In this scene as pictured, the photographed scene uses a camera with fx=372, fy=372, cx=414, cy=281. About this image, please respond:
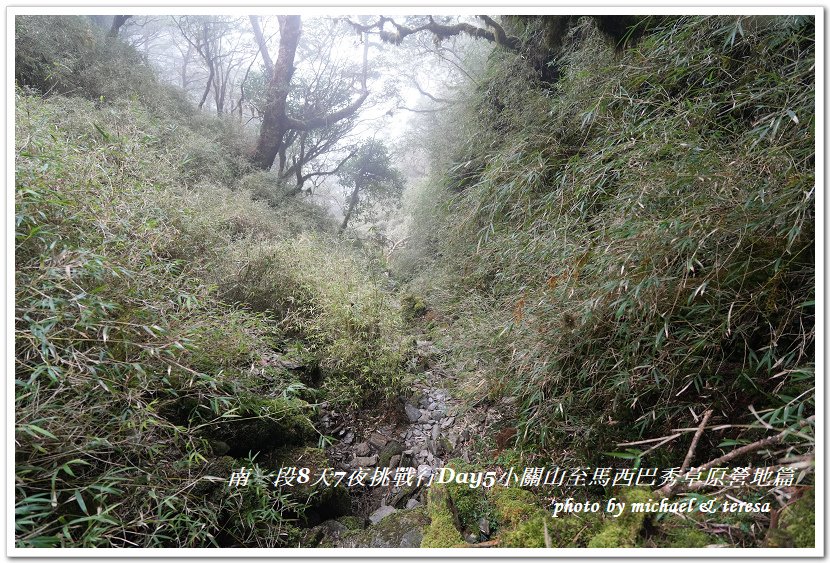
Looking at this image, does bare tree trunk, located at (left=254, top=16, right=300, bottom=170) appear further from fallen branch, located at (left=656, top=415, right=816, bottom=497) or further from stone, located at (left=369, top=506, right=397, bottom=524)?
fallen branch, located at (left=656, top=415, right=816, bottom=497)

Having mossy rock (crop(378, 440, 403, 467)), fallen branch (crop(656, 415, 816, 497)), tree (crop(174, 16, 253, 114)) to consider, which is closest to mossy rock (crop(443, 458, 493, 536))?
fallen branch (crop(656, 415, 816, 497))

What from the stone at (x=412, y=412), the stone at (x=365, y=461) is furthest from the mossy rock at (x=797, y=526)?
the stone at (x=412, y=412)

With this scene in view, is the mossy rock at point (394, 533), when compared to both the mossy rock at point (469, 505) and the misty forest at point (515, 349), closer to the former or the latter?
the misty forest at point (515, 349)

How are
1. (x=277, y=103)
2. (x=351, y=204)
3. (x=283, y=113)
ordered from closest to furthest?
(x=277, y=103) → (x=283, y=113) → (x=351, y=204)

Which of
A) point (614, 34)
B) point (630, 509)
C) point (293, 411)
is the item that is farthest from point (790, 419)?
point (614, 34)

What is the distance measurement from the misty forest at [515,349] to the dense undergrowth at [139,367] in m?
0.01

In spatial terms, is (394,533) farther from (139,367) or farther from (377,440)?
(139,367)

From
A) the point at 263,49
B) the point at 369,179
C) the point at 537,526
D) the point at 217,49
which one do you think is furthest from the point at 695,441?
the point at 217,49

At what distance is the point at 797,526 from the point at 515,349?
91 cm

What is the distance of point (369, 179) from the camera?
5.74 metres

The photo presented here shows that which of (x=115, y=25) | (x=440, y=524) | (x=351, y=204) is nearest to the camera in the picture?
(x=440, y=524)

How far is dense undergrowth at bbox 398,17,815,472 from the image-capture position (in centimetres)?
105

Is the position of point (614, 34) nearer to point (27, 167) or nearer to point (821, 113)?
point (821, 113)
